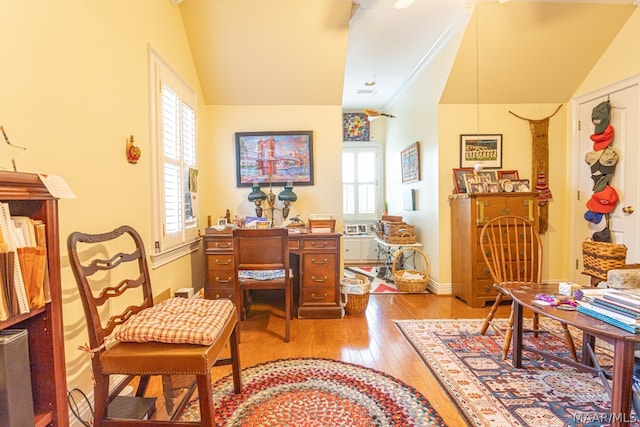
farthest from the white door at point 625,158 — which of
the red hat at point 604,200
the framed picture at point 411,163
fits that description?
the framed picture at point 411,163

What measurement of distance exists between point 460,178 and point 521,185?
0.68 metres

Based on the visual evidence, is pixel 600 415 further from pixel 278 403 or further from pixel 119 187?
pixel 119 187

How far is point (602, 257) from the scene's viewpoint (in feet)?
9.46

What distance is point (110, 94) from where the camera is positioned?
1731 mm

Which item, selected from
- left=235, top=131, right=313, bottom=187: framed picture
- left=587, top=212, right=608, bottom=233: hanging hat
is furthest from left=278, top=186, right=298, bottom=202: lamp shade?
left=587, top=212, right=608, bottom=233: hanging hat

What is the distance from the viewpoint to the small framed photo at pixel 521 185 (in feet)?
11.7

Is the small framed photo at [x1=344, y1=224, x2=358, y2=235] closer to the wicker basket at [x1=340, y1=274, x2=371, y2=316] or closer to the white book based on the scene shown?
the wicker basket at [x1=340, y1=274, x2=371, y2=316]

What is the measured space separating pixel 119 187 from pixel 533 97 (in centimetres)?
434

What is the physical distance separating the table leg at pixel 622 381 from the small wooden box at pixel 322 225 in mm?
2171

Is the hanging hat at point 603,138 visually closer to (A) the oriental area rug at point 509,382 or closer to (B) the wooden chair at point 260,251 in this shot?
(A) the oriental area rug at point 509,382

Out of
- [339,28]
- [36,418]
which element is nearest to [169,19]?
[339,28]

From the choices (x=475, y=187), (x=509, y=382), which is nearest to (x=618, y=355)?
(x=509, y=382)

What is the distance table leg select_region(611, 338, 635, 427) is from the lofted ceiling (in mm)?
2952

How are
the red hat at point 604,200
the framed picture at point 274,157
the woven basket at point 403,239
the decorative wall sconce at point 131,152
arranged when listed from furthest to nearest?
the woven basket at point 403,239 < the framed picture at point 274,157 < the red hat at point 604,200 < the decorative wall sconce at point 131,152
